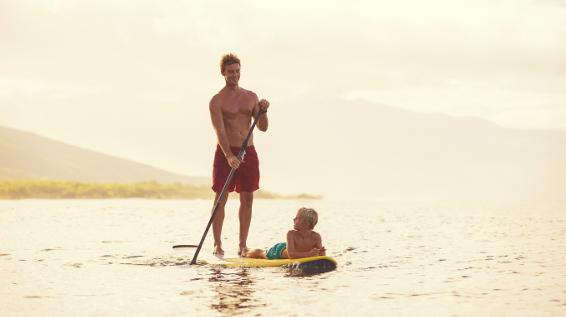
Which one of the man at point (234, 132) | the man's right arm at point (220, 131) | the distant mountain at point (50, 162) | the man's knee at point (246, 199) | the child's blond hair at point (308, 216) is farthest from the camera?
the distant mountain at point (50, 162)

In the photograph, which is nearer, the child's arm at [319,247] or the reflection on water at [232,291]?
the reflection on water at [232,291]

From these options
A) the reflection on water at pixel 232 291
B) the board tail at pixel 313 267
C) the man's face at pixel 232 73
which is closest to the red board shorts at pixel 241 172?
the man's face at pixel 232 73

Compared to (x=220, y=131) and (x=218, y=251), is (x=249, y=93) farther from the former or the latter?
(x=218, y=251)

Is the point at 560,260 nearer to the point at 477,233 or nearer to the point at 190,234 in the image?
the point at 477,233

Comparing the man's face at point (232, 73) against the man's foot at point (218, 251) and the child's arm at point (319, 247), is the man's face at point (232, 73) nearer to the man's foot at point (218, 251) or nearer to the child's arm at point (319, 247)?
the man's foot at point (218, 251)

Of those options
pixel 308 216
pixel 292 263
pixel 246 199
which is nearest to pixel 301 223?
pixel 308 216

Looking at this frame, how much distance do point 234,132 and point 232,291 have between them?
3982 millimetres

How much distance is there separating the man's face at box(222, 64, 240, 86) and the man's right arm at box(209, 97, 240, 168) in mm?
363

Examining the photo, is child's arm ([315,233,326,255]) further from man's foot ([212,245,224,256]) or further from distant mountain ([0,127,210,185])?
distant mountain ([0,127,210,185])

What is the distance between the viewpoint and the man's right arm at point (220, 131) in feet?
37.1

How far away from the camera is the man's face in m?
11.5

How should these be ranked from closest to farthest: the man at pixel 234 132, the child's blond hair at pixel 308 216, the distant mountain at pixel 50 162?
the child's blond hair at pixel 308 216 → the man at pixel 234 132 → the distant mountain at pixel 50 162

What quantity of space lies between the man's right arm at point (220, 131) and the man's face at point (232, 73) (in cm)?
36

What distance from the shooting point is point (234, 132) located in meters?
11.8
